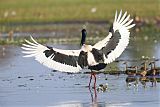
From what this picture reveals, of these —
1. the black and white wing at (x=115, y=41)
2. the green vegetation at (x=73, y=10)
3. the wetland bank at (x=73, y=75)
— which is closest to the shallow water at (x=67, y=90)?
the wetland bank at (x=73, y=75)

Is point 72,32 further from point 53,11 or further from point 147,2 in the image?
point 147,2

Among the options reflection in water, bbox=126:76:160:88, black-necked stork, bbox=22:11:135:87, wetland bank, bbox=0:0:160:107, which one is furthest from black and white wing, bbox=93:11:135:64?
reflection in water, bbox=126:76:160:88

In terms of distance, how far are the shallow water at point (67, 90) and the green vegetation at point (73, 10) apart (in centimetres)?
2574

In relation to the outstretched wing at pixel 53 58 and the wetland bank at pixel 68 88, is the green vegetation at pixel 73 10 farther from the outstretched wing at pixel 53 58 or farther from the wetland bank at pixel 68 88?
the outstretched wing at pixel 53 58

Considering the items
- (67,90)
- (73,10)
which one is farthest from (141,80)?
(73,10)

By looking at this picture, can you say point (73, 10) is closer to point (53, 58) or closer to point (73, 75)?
point (73, 75)

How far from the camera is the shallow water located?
14.8 meters

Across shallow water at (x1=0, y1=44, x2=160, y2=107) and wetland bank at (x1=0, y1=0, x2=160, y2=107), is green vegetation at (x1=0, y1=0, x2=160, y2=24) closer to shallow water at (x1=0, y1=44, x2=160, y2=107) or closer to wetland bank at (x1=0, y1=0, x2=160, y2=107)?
wetland bank at (x1=0, y1=0, x2=160, y2=107)

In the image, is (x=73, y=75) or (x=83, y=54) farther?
(x=73, y=75)

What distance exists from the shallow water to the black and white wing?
762 millimetres

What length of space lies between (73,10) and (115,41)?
32.8 m

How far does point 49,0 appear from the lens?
5675 centimetres

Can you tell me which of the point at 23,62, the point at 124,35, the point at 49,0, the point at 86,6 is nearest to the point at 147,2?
the point at 86,6

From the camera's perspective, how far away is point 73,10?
49156 mm
